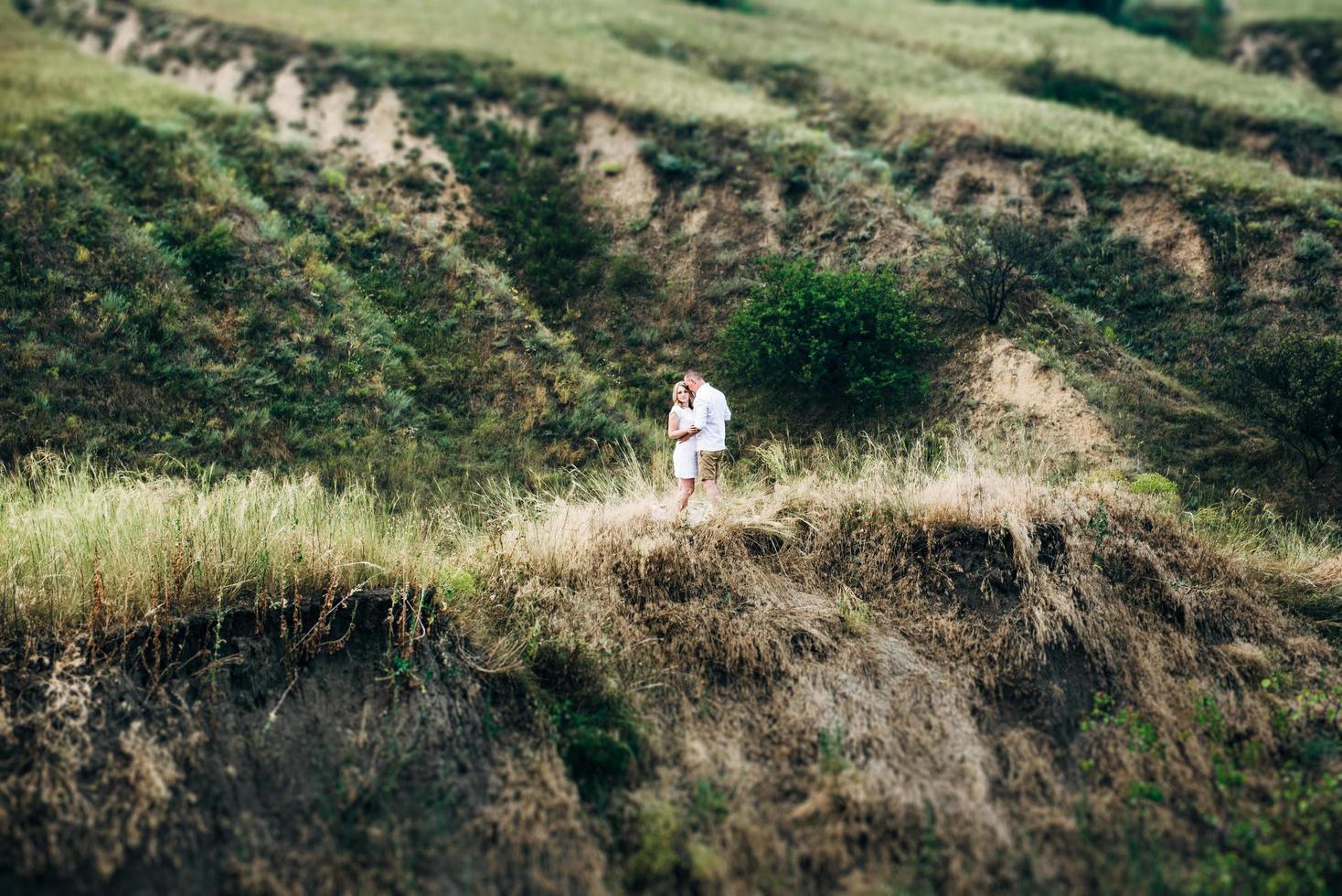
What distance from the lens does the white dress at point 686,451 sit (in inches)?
380

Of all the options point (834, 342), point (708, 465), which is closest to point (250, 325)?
point (708, 465)

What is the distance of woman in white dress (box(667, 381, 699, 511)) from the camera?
9.66m

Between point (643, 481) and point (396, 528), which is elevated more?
point (643, 481)

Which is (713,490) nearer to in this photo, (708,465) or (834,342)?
(708,465)

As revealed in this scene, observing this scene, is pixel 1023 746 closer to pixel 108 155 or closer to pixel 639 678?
pixel 639 678

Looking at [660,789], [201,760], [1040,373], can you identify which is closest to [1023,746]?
[660,789]

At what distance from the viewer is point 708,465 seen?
970 centimetres

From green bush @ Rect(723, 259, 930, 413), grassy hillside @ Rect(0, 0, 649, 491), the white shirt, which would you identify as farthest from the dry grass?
grassy hillside @ Rect(0, 0, 649, 491)

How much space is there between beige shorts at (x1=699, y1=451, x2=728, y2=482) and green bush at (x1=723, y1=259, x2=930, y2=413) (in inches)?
182

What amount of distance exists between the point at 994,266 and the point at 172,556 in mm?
13570

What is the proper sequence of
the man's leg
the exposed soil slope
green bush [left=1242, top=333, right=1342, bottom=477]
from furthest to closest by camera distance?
green bush [left=1242, top=333, right=1342, bottom=477], the man's leg, the exposed soil slope

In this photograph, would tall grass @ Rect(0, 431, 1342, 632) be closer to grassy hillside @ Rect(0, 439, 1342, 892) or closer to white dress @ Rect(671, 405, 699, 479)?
grassy hillside @ Rect(0, 439, 1342, 892)

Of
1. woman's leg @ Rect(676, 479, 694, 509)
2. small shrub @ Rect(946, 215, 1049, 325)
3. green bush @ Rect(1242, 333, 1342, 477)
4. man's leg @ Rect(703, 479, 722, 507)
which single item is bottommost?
woman's leg @ Rect(676, 479, 694, 509)

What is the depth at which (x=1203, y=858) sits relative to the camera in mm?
5594
